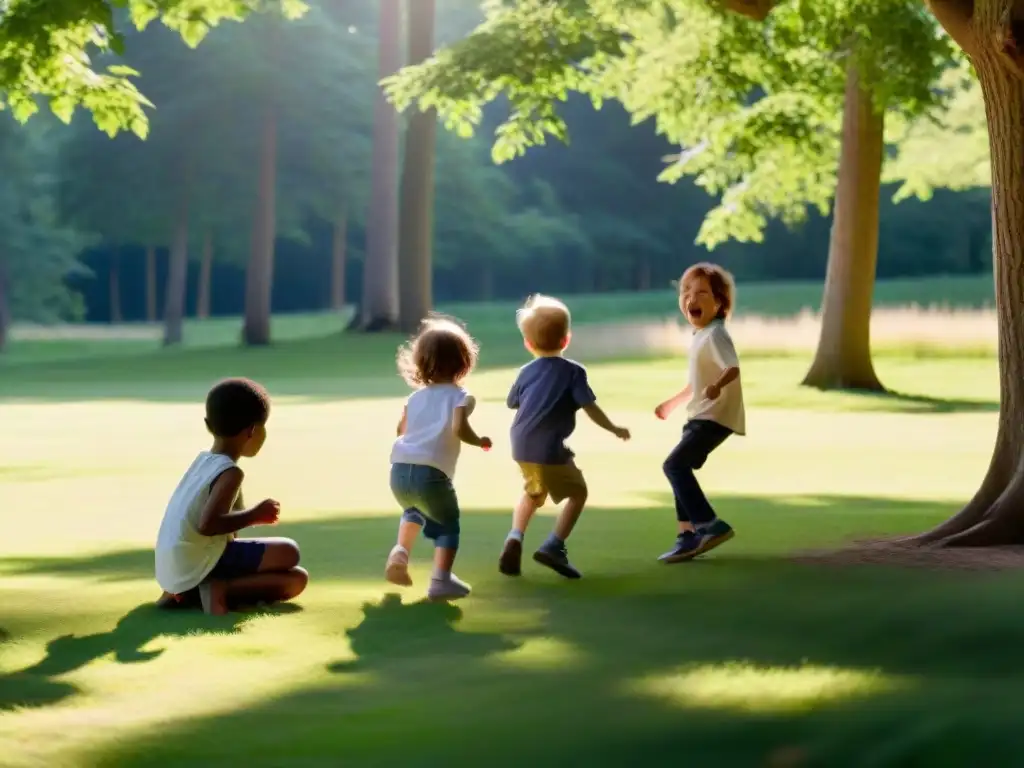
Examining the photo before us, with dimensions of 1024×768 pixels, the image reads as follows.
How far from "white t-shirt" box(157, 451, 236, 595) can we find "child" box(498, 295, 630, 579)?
1676 mm

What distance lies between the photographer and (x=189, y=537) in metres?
8.34

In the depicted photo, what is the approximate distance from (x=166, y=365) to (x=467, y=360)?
32206 mm

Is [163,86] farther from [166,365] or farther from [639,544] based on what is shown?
[639,544]

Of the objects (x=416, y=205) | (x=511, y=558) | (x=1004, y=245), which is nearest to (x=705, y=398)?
(x=511, y=558)

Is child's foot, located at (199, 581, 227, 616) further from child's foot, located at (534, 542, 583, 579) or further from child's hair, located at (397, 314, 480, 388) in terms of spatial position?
child's foot, located at (534, 542, 583, 579)

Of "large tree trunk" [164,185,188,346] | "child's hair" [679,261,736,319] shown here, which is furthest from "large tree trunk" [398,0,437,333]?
"child's hair" [679,261,736,319]

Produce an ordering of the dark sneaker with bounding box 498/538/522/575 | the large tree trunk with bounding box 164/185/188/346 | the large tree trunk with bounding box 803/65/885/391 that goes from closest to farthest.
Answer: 1. the dark sneaker with bounding box 498/538/522/575
2. the large tree trunk with bounding box 803/65/885/391
3. the large tree trunk with bounding box 164/185/188/346

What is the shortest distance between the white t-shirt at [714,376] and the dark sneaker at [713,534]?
53 cm

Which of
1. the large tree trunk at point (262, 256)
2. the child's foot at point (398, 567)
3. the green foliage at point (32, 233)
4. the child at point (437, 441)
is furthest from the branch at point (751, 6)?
the green foliage at point (32, 233)

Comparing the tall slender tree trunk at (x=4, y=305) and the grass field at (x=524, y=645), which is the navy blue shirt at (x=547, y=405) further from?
the tall slender tree trunk at (x=4, y=305)

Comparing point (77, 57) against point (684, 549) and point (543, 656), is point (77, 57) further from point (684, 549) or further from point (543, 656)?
point (543, 656)

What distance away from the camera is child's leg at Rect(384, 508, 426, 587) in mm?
9055

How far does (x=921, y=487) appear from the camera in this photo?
48.8 feet

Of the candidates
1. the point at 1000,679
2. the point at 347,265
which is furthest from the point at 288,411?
the point at 347,265
